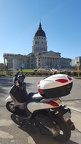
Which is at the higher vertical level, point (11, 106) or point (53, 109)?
point (53, 109)

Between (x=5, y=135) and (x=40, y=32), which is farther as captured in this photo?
(x=40, y=32)

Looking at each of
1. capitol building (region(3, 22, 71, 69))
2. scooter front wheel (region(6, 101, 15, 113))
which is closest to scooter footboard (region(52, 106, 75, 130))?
scooter front wheel (region(6, 101, 15, 113))

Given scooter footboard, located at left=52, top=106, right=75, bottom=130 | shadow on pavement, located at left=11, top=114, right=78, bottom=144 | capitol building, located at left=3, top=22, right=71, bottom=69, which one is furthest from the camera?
capitol building, located at left=3, top=22, right=71, bottom=69

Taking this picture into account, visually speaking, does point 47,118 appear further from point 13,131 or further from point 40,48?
point 40,48

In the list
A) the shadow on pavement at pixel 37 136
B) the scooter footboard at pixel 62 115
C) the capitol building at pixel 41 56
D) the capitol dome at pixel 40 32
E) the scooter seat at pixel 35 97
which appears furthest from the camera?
the capitol dome at pixel 40 32

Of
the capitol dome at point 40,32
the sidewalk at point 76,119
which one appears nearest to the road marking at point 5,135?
the sidewalk at point 76,119

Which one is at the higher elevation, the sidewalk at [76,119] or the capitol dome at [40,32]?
the capitol dome at [40,32]

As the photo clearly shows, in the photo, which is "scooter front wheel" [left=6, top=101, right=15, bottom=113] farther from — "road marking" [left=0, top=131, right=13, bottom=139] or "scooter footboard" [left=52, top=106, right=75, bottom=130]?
"scooter footboard" [left=52, top=106, right=75, bottom=130]

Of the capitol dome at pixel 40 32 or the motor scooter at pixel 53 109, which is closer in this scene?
the motor scooter at pixel 53 109

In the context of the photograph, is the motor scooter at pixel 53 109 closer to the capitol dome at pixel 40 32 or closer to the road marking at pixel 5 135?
the road marking at pixel 5 135

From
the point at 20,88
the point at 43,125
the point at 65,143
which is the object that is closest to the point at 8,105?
the point at 20,88

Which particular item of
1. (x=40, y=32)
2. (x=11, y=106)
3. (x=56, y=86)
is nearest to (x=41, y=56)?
(x=40, y=32)

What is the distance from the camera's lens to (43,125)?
14.0 ft

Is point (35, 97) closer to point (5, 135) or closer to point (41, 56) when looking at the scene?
point (5, 135)
